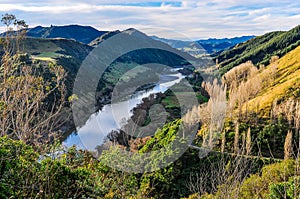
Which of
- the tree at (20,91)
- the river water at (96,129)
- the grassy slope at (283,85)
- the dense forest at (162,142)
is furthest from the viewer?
the grassy slope at (283,85)

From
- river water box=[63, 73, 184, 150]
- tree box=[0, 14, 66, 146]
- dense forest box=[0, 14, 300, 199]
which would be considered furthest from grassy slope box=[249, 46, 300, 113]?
tree box=[0, 14, 66, 146]

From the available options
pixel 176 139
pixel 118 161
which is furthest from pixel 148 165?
pixel 118 161

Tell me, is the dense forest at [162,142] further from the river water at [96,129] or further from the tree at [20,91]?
the river water at [96,129]

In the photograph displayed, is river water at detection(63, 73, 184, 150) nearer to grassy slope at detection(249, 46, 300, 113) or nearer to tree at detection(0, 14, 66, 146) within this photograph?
tree at detection(0, 14, 66, 146)

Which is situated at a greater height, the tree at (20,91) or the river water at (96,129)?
the tree at (20,91)

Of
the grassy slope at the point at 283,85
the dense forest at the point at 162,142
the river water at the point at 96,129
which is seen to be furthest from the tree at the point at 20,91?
the grassy slope at the point at 283,85

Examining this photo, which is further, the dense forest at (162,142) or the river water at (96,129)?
the river water at (96,129)

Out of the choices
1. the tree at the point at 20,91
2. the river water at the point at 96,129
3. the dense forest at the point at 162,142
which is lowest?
the river water at the point at 96,129

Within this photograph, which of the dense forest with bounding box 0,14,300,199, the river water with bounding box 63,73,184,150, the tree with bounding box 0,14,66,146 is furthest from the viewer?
the river water with bounding box 63,73,184,150
